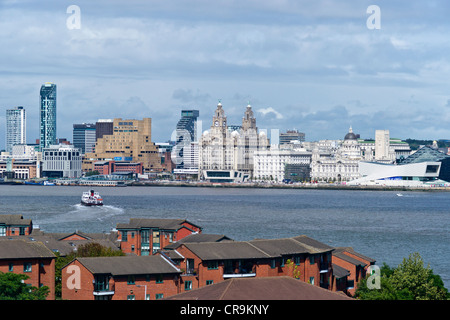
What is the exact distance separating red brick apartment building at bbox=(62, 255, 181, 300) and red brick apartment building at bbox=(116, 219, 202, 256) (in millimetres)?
6401

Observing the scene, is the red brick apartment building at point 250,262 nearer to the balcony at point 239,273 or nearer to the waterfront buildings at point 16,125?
the balcony at point 239,273

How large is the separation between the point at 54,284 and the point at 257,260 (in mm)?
3404

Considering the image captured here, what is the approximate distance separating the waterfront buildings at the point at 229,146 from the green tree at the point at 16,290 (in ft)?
296

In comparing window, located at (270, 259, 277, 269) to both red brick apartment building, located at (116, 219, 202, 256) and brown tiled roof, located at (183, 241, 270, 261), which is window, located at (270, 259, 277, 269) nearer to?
brown tiled roof, located at (183, 241, 270, 261)

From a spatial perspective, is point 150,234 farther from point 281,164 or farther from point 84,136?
point 84,136

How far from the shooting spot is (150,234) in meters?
20.7

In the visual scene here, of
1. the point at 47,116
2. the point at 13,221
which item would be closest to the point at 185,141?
the point at 47,116

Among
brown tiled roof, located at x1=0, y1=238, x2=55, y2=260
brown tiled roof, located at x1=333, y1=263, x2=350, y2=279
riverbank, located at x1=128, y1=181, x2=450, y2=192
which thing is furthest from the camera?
riverbank, located at x1=128, y1=181, x2=450, y2=192

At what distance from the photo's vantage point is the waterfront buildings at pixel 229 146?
105125mm

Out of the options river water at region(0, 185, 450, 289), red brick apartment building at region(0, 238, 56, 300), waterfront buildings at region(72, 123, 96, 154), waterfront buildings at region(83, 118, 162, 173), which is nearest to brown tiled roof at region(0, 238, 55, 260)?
red brick apartment building at region(0, 238, 56, 300)

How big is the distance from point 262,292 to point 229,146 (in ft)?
322

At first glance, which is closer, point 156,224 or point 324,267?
point 324,267

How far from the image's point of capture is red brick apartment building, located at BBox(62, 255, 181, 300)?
13.2 meters

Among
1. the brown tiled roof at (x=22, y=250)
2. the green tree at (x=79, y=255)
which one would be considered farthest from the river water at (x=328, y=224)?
the brown tiled roof at (x=22, y=250)
